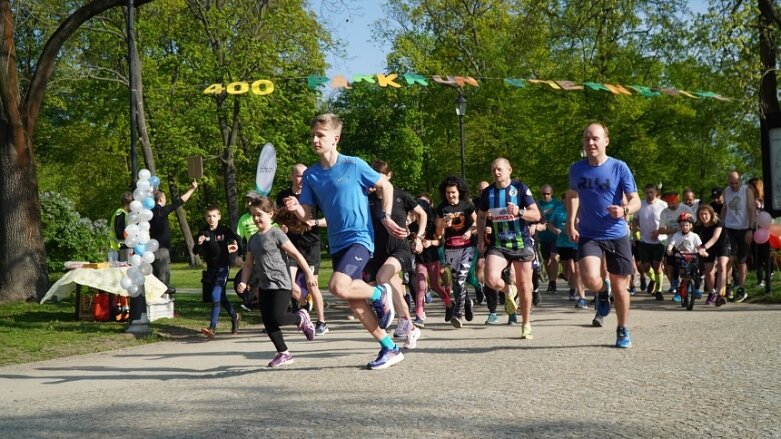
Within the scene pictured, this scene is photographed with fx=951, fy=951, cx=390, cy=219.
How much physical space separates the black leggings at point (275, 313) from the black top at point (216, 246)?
3.11 metres

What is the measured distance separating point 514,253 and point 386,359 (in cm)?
285

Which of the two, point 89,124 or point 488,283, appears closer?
point 488,283

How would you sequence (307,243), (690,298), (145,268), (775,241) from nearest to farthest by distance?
(145,268) < (307,243) < (690,298) < (775,241)

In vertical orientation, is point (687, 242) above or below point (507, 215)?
below

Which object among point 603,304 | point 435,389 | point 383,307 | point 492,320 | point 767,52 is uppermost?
point 767,52

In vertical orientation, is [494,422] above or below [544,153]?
below

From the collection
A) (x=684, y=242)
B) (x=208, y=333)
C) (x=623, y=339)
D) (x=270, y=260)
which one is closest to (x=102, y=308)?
(x=208, y=333)

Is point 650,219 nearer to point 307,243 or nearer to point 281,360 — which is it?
point 307,243

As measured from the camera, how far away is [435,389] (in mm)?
6969

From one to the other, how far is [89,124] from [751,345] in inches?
1735

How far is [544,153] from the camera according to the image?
125ft

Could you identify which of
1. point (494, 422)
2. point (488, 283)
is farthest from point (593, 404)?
point (488, 283)

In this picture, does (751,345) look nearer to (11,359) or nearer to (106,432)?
(106,432)

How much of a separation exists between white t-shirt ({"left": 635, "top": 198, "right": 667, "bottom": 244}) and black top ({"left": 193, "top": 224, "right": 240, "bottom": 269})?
7.87 metres
